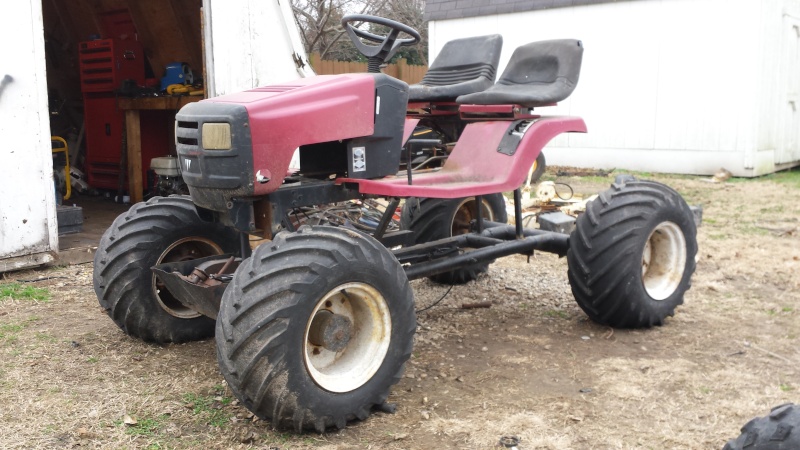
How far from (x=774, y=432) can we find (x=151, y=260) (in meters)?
3.07

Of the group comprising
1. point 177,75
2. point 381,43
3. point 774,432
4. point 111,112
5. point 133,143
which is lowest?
point 774,432

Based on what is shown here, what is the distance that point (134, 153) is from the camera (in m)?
8.99

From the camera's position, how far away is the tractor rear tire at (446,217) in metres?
5.48

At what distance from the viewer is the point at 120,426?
3254mm

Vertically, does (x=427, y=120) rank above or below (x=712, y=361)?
above

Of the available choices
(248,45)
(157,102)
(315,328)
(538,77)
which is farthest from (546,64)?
(157,102)

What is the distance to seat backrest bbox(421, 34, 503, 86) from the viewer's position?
5449 mm

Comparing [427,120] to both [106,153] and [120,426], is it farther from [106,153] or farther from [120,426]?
[106,153]

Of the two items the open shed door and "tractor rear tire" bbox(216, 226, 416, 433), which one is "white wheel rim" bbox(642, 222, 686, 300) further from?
the open shed door

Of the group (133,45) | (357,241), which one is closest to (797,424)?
(357,241)

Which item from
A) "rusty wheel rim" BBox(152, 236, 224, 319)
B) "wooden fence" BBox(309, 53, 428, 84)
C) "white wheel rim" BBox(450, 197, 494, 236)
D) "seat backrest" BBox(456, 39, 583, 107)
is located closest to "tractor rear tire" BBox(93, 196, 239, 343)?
"rusty wheel rim" BBox(152, 236, 224, 319)

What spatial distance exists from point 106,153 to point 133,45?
4.50ft

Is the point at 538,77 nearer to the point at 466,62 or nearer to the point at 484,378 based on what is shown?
the point at 466,62

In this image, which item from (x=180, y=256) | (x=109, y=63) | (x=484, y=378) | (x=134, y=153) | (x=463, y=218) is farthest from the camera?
(x=109, y=63)
